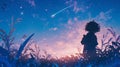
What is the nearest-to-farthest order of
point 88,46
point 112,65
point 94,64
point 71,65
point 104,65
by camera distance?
point 112,65, point 104,65, point 94,64, point 71,65, point 88,46

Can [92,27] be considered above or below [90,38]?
above

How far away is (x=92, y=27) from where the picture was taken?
34.2 feet

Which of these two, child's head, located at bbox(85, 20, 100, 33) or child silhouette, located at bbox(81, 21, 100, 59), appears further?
child's head, located at bbox(85, 20, 100, 33)

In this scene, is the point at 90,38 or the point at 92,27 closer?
the point at 90,38

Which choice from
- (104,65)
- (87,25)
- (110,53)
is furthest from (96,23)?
(104,65)

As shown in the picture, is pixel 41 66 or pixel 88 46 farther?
pixel 88 46

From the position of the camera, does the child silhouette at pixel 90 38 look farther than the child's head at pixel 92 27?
No

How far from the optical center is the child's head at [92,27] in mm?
10390

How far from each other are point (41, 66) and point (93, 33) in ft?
20.4

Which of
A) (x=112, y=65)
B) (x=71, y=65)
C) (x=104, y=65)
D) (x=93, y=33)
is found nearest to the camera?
(x=112, y=65)

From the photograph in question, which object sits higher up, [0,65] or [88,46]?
[88,46]

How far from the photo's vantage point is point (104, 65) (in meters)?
3.58

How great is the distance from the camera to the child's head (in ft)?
34.1

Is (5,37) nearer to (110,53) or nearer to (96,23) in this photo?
(96,23)
